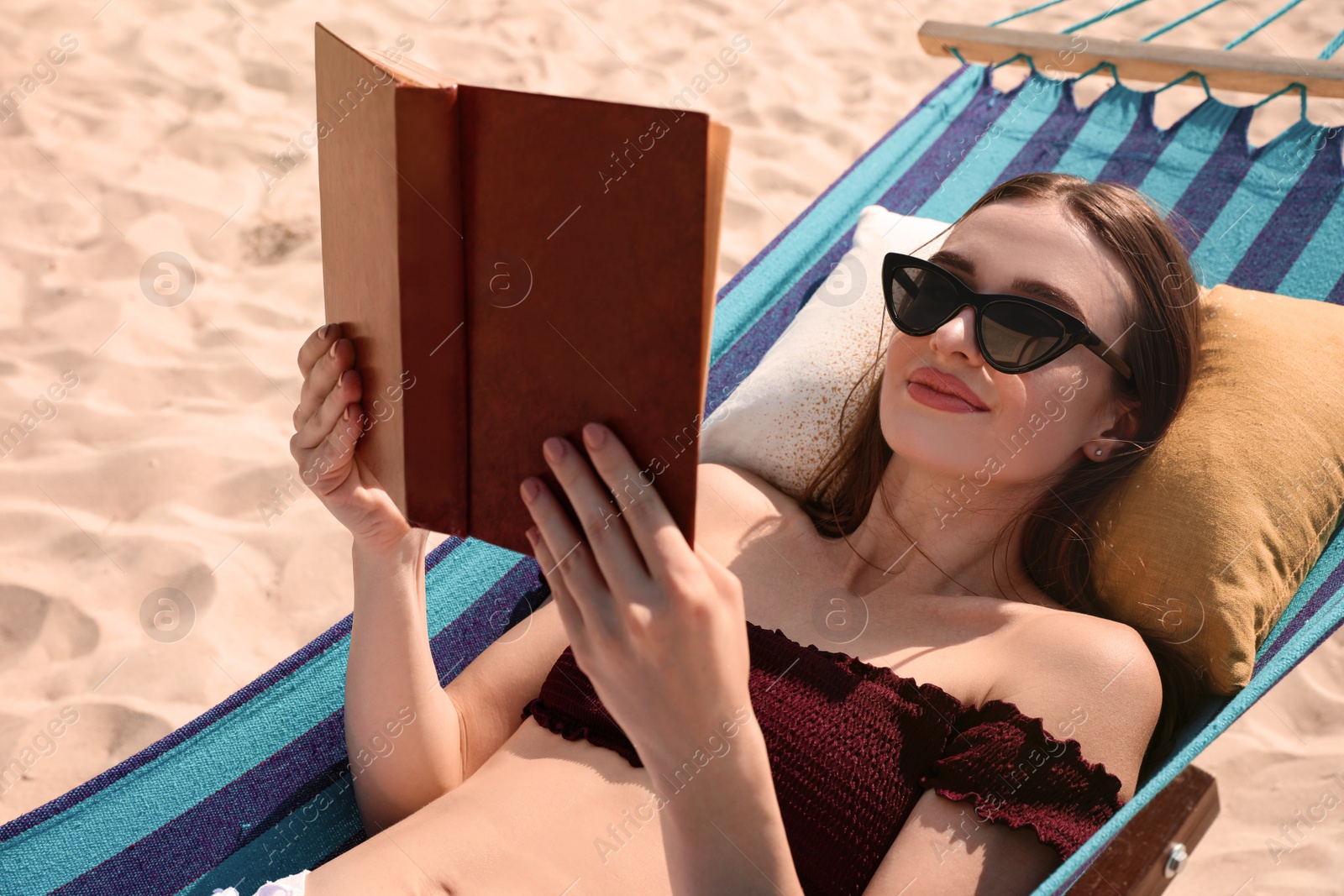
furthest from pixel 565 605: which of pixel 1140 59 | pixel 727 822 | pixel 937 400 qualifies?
pixel 1140 59

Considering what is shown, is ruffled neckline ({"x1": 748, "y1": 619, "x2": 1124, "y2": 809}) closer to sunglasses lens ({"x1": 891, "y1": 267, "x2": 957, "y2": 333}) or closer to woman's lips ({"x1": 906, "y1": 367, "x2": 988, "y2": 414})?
woman's lips ({"x1": 906, "y1": 367, "x2": 988, "y2": 414})

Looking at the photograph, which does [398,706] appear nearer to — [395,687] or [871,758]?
[395,687]

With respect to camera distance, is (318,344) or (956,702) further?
(956,702)

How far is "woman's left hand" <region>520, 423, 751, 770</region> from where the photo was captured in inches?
37.8

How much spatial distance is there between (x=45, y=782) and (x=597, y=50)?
11.3ft

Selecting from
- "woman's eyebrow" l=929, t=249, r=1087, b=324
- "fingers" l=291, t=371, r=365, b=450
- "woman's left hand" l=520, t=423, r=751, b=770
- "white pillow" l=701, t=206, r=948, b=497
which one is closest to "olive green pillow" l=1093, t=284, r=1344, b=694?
"woman's eyebrow" l=929, t=249, r=1087, b=324

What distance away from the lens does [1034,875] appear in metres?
1.32

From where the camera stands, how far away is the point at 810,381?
223cm

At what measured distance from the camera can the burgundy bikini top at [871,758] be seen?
4.40 feet

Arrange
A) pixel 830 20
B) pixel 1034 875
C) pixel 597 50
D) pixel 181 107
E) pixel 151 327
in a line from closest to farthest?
pixel 1034 875 < pixel 151 327 < pixel 181 107 < pixel 597 50 < pixel 830 20

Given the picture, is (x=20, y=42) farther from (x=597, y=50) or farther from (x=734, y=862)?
(x=734, y=862)

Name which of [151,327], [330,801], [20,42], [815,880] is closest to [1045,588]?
[815,880]

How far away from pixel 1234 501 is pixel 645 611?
123 cm

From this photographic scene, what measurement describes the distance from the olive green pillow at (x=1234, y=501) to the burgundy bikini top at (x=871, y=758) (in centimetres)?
41
